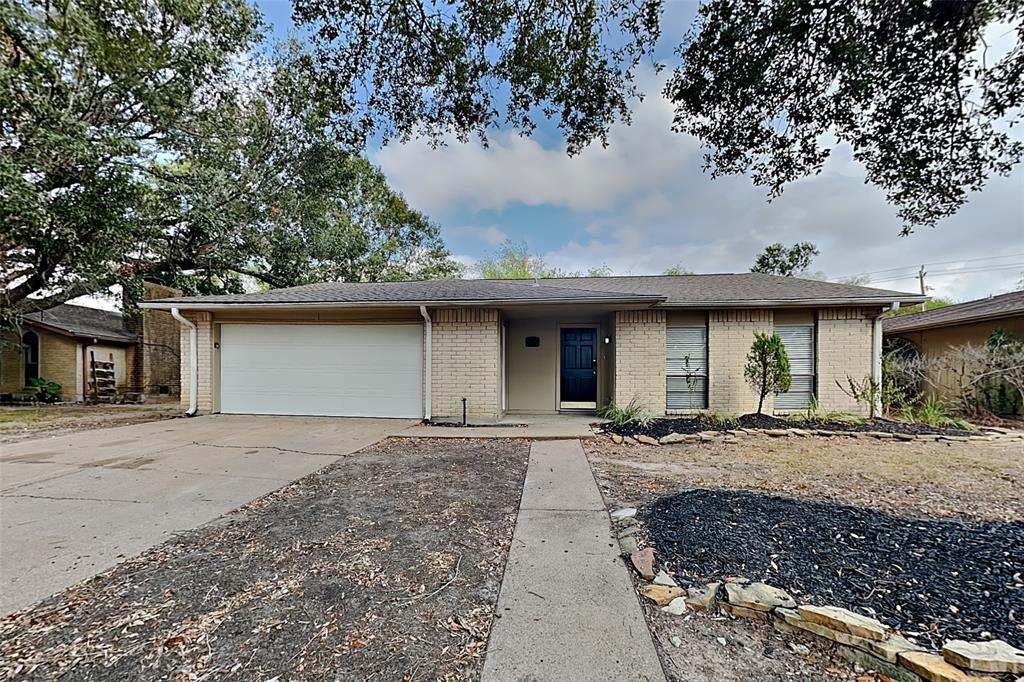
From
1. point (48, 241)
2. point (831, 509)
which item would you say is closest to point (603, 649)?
point (831, 509)

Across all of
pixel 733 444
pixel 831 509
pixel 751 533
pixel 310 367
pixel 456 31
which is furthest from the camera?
pixel 310 367

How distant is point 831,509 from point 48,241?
13.8 meters

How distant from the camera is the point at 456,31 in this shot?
4.17 meters

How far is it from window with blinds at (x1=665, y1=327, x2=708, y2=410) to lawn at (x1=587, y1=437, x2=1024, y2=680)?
3.32m

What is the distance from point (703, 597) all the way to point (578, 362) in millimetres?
7779

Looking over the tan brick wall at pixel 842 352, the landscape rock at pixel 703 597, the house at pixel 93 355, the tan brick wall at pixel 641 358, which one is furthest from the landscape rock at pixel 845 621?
the house at pixel 93 355

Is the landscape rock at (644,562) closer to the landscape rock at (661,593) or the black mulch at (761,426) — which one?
the landscape rock at (661,593)

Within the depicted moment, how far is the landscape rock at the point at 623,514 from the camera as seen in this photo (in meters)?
3.35

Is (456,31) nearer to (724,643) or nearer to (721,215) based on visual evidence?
(724,643)

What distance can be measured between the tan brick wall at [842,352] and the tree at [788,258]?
18.3 m

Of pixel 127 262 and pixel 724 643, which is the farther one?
pixel 127 262

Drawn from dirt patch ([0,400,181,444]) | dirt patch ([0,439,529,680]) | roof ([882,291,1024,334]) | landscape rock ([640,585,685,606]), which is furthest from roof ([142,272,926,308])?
landscape rock ([640,585,685,606])

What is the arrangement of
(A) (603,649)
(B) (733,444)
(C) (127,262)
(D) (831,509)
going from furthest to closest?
(C) (127,262) → (B) (733,444) → (D) (831,509) → (A) (603,649)

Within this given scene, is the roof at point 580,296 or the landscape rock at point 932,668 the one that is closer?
the landscape rock at point 932,668
